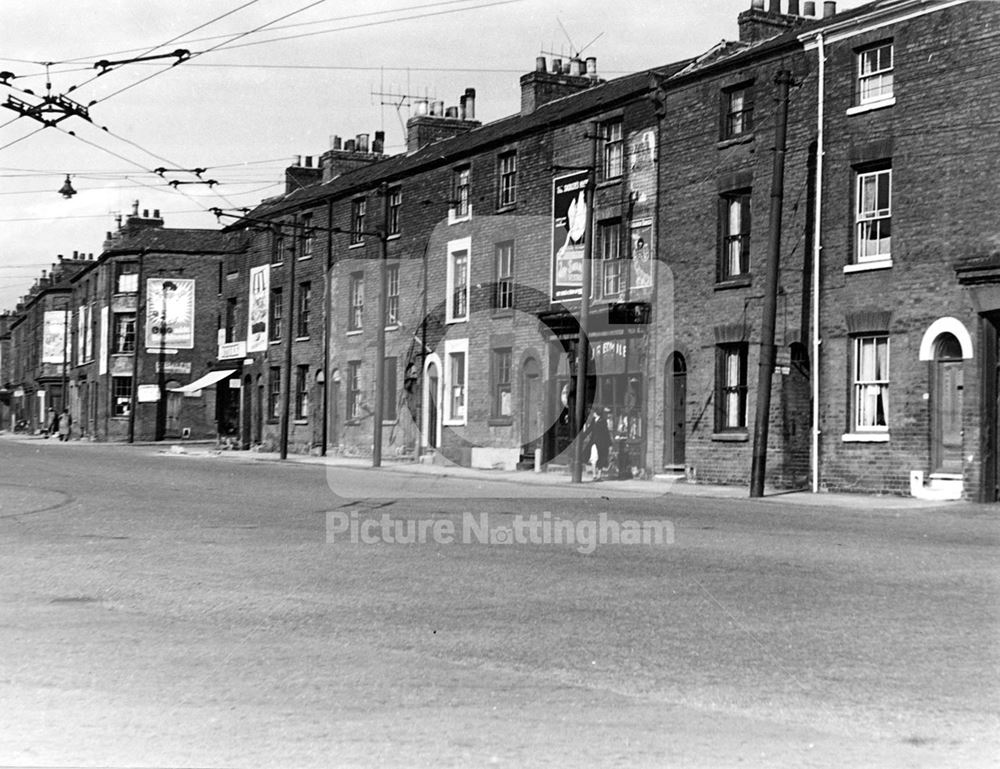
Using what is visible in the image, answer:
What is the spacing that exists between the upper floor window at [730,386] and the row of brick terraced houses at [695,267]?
0.05 meters

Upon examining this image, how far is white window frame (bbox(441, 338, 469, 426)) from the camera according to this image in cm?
3991

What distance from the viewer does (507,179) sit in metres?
38.5

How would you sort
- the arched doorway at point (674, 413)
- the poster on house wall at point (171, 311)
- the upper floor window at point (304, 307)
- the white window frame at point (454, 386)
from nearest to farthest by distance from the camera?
the arched doorway at point (674, 413) → the white window frame at point (454, 386) → the upper floor window at point (304, 307) → the poster on house wall at point (171, 311)

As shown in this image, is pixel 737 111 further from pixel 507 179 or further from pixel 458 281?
pixel 458 281

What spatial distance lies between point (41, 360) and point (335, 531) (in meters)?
88.2

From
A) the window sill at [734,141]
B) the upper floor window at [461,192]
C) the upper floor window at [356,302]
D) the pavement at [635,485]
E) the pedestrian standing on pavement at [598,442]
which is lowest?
the pavement at [635,485]

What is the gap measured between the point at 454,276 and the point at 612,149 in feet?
27.8

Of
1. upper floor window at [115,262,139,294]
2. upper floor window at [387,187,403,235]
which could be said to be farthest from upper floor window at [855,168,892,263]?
upper floor window at [115,262,139,294]

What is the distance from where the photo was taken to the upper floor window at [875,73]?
2623cm

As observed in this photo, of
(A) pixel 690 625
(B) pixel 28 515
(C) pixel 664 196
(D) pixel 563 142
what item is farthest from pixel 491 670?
(D) pixel 563 142

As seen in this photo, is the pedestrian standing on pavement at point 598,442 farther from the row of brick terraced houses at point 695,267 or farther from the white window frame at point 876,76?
the white window frame at point 876,76

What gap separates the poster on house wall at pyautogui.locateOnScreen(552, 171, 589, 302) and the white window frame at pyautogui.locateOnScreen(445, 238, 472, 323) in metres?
4.61

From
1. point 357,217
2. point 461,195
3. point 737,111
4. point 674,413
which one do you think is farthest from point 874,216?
point 357,217

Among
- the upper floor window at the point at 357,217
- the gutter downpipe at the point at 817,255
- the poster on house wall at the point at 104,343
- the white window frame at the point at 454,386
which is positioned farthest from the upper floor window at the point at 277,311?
the gutter downpipe at the point at 817,255
